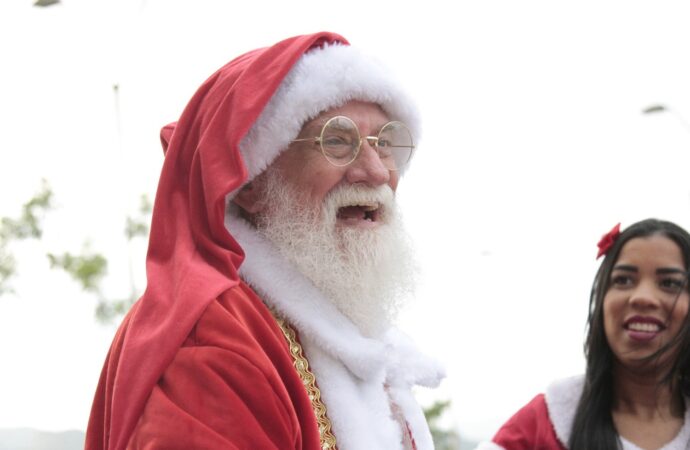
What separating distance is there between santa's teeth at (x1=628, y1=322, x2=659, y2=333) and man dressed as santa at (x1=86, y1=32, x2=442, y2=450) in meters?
→ 1.35

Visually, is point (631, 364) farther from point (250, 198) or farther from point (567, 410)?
point (250, 198)

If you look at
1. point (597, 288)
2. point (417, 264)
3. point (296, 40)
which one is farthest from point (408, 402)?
point (597, 288)

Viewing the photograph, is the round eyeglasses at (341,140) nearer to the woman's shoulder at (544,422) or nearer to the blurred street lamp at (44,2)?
the woman's shoulder at (544,422)

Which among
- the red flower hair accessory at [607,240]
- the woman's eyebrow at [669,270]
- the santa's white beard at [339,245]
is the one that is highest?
the red flower hair accessory at [607,240]

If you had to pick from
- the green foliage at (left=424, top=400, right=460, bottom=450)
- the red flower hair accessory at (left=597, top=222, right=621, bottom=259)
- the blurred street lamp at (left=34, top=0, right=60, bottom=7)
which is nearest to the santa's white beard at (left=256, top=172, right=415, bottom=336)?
the red flower hair accessory at (left=597, top=222, right=621, bottom=259)

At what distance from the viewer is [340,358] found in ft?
10.3

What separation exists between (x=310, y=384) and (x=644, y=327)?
1914 millimetres

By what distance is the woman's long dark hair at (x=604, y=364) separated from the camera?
4.43 m

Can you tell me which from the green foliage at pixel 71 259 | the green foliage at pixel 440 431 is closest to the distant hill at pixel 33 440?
the green foliage at pixel 71 259

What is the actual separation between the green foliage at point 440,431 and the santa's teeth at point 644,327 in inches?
736

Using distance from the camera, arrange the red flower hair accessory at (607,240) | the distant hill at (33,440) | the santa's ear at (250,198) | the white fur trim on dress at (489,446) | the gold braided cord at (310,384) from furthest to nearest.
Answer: the distant hill at (33,440) < the red flower hair accessory at (607,240) < the white fur trim on dress at (489,446) < the santa's ear at (250,198) < the gold braided cord at (310,384)

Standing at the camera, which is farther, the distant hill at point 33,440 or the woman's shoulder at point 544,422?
the distant hill at point 33,440

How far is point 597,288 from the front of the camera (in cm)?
469

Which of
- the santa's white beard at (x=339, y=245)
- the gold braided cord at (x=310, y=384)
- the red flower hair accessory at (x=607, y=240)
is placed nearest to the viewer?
the gold braided cord at (x=310, y=384)
